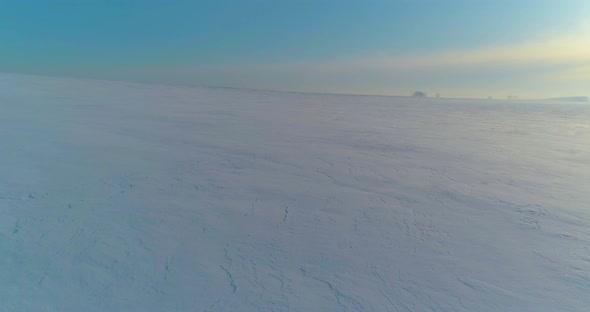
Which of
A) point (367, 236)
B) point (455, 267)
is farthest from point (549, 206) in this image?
point (367, 236)

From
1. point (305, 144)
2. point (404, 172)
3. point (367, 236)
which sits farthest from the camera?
point (305, 144)

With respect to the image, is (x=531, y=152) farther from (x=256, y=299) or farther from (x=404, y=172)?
(x=256, y=299)

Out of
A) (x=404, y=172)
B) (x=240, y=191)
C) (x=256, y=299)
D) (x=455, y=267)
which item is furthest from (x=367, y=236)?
(x=404, y=172)

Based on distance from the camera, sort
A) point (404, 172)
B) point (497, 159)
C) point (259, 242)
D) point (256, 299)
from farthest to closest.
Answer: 1. point (497, 159)
2. point (404, 172)
3. point (259, 242)
4. point (256, 299)

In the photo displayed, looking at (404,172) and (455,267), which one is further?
(404,172)

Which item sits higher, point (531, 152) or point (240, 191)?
point (531, 152)

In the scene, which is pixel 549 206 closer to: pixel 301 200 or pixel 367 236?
pixel 367 236
